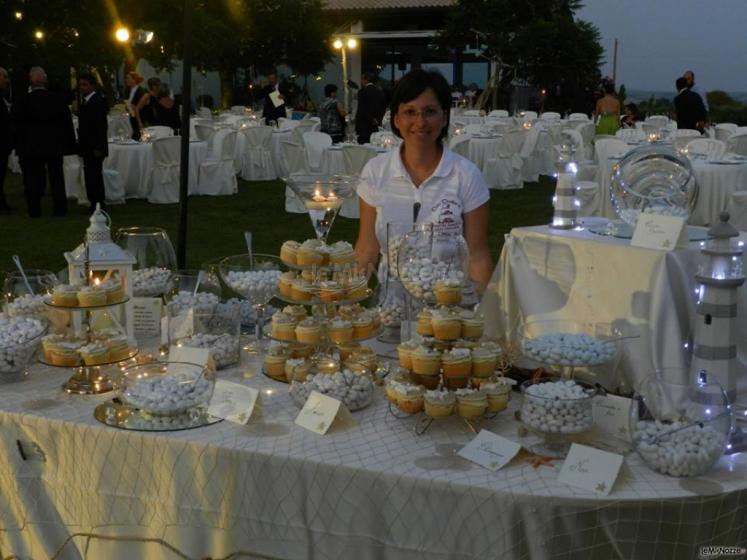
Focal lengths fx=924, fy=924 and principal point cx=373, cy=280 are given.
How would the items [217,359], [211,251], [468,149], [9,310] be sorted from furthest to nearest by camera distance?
[468,149] < [211,251] < [9,310] < [217,359]

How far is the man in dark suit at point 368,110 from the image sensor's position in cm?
1228

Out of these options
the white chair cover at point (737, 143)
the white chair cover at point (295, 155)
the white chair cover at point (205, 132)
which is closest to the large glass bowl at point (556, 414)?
the white chair cover at point (295, 155)

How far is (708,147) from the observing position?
885 cm

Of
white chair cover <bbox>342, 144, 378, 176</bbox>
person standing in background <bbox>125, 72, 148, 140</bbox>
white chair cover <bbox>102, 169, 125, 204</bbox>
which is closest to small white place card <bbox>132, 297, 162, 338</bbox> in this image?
white chair cover <bbox>342, 144, 378, 176</bbox>

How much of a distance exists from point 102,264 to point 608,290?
4.46 feet

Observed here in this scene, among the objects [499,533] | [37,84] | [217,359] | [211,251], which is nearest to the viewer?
[499,533]

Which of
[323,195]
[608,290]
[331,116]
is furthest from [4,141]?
[608,290]

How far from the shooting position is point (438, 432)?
6.59ft

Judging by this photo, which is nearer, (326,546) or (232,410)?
(326,546)

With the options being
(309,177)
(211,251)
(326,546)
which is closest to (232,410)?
(326,546)

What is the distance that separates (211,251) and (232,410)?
544 centimetres

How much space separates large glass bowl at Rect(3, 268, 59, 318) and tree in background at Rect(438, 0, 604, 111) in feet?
67.9

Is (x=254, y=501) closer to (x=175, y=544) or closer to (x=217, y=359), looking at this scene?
(x=175, y=544)

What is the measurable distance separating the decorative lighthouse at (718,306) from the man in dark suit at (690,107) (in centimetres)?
1078
